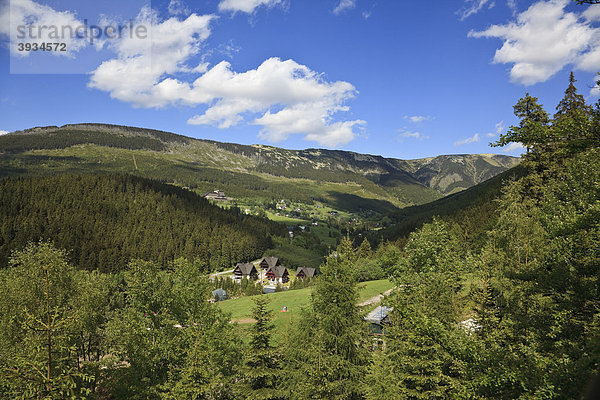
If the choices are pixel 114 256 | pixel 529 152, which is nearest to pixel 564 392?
pixel 529 152

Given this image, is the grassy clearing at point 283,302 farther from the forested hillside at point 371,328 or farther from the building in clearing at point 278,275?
the building in clearing at point 278,275

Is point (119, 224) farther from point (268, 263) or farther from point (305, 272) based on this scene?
point (305, 272)

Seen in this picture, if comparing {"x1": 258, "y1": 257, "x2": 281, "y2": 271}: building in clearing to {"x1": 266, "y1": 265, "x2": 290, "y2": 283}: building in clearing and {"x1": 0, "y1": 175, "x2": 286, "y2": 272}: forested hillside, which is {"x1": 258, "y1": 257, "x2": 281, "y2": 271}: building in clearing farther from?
{"x1": 0, "y1": 175, "x2": 286, "y2": 272}: forested hillside

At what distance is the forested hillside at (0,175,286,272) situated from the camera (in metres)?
122

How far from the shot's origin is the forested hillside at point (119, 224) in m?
122

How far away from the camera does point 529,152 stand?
34656 mm

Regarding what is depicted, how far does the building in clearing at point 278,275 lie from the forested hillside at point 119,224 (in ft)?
89.6

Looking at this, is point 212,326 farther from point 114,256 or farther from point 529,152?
point 114,256

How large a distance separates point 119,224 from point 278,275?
270ft

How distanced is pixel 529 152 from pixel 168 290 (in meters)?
40.4

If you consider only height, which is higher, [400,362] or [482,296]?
[482,296]

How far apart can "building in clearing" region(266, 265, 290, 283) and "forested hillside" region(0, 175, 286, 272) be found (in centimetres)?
2731

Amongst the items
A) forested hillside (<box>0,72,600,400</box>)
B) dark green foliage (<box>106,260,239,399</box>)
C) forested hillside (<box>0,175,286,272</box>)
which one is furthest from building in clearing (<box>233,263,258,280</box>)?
dark green foliage (<box>106,260,239,399</box>)

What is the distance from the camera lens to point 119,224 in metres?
143
